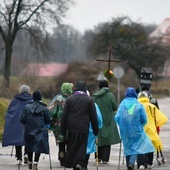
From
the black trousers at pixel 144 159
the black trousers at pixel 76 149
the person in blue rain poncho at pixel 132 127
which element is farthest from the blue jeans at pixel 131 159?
the black trousers at pixel 76 149

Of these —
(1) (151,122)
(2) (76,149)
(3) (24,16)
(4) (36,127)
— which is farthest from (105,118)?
(3) (24,16)

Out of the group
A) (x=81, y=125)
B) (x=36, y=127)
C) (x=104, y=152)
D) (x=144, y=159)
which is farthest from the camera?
(x=104, y=152)

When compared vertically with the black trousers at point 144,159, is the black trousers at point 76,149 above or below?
above

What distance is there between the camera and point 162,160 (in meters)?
14.9

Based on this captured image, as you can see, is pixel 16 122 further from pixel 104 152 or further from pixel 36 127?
pixel 104 152

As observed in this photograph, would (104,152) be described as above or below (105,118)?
below

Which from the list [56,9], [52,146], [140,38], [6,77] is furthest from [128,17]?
[52,146]

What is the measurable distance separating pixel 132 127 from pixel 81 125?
1699mm

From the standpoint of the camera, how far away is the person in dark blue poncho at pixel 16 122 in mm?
14250

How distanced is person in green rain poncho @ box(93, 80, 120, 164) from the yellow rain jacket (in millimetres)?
1208

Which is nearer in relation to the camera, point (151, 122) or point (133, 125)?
point (133, 125)

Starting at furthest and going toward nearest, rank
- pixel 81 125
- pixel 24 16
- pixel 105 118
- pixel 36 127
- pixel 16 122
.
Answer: pixel 24 16 → pixel 105 118 → pixel 16 122 → pixel 36 127 → pixel 81 125

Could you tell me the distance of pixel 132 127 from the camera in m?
12.7

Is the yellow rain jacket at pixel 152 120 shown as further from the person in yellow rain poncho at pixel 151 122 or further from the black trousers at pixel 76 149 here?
the black trousers at pixel 76 149
